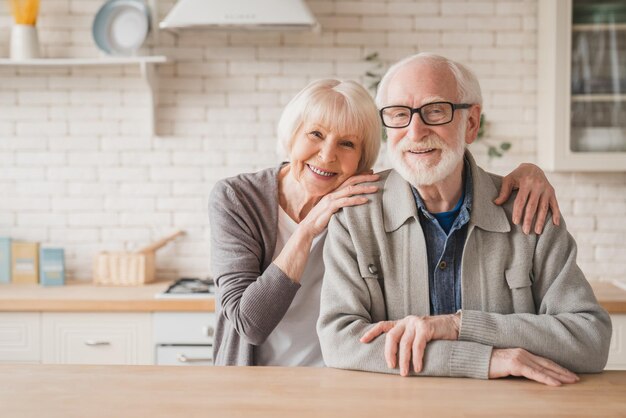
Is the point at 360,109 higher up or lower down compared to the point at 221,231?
higher up

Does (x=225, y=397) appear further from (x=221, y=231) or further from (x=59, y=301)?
(x=59, y=301)

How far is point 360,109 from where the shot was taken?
2.10m

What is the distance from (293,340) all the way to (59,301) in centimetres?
149

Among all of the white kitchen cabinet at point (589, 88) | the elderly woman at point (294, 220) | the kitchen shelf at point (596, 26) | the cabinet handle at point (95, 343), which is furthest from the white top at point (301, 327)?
the kitchen shelf at point (596, 26)

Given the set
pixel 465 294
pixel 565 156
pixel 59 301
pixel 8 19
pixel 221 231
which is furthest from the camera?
pixel 8 19

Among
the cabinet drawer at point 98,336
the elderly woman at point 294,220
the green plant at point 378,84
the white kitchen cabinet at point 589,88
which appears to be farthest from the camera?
the green plant at point 378,84

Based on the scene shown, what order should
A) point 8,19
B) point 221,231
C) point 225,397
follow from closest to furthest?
point 225,397
point 221,231
point 8,19

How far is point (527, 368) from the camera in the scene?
1.51m

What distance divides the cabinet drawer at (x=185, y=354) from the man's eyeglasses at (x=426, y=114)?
5.62ft

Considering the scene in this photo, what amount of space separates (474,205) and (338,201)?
13.7 inches

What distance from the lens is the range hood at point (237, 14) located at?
122 inches

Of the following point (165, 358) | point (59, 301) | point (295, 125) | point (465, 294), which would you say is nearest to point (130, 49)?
point (59, 301)

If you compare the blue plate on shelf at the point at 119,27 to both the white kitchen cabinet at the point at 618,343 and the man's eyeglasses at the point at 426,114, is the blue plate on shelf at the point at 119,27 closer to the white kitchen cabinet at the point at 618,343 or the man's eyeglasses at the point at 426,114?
the man's eyeglasses at the point at 426,114

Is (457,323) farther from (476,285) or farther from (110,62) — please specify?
(110,62)
